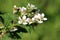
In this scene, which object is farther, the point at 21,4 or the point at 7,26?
the point at 21,4

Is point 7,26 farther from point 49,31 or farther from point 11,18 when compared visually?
point 49,31

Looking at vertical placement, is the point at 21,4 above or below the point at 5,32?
above

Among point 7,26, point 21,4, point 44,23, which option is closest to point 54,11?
point 44,23
